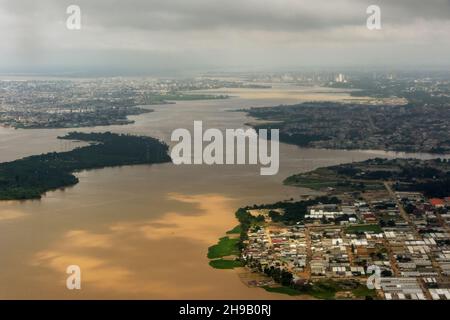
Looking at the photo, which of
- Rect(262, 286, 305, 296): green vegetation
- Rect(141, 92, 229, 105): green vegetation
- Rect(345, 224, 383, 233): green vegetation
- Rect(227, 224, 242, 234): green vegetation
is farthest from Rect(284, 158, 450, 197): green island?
Rect(141, 92, 229, 105): green vegetation

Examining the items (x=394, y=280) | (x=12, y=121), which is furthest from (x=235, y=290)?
(x=12, y=121)

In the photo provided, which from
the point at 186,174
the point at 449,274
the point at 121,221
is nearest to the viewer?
the point at 449,274

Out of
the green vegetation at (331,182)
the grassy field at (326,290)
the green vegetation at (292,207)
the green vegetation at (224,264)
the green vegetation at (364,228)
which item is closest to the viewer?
the grassy field at (326,290)

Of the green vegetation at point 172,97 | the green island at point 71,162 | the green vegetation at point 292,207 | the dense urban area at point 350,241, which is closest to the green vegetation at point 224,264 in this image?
the dense urban area at point 350,241

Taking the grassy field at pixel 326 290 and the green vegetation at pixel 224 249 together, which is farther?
the green vegetation at pixel 224 249

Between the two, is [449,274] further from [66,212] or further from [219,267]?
[66,212]

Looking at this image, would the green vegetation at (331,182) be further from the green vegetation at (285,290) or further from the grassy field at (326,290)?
the green vegetation at (285,290)
